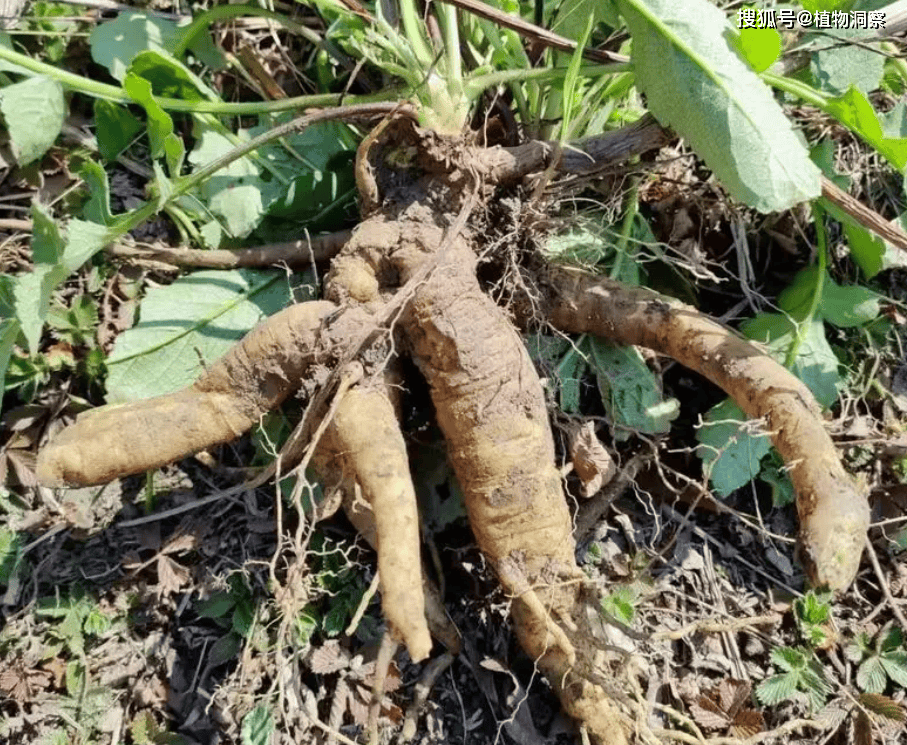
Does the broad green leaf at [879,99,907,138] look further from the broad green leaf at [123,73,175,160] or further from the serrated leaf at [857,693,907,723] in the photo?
the broad green leaf at [123,73,175,160]

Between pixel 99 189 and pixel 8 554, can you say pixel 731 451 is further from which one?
pixel 8 554

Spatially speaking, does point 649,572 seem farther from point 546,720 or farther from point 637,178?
point 637,178

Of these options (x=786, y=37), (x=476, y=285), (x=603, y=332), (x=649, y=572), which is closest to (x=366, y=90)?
(x=476, y=285)

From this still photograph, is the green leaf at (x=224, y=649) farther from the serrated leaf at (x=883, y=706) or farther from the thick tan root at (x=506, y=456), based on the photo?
the serrated leaf at (x=883, y=706)

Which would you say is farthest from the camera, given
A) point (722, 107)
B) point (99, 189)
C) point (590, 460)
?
point (590, 460)

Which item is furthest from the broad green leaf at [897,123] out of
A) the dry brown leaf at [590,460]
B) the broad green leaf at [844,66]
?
the dry brown leaf at [590,460]

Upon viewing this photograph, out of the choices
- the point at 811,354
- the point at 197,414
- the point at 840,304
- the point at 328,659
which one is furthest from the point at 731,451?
the point at 197,414
